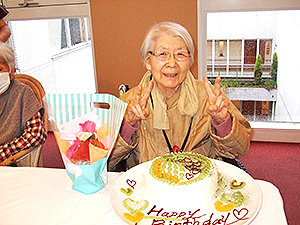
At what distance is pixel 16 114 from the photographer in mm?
1894

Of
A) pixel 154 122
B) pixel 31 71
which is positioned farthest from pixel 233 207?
pixel 31 71

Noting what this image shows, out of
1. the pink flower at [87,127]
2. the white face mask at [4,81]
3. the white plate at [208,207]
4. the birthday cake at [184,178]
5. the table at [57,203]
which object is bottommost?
the table at [57,203]

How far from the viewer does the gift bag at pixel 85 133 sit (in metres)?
1.12

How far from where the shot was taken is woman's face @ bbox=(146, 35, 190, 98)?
167cm

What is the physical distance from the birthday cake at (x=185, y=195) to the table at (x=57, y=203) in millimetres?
64

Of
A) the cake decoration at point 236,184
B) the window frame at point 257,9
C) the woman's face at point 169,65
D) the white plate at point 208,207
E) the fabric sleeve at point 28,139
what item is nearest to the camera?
the white plate at point 208,207

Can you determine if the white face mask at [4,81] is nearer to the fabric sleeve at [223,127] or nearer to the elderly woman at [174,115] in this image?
the elderly woman at [174,115]

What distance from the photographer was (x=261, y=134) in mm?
3594

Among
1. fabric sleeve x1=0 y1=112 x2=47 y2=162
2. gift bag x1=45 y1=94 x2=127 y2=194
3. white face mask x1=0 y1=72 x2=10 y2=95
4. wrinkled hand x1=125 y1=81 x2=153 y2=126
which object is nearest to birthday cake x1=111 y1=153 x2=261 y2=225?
gift bag x1=45 y1=94 x2=127 y2=194

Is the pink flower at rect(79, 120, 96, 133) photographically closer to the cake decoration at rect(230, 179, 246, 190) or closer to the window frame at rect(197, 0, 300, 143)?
the cake decoration at rect(230, 179, 246, 190)

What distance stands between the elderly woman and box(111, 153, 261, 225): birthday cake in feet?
1.41

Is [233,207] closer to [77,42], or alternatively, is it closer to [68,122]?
[68,122]

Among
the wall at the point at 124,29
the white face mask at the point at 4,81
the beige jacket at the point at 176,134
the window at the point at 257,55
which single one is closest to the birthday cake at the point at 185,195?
the beige jacket at the point at 176,134

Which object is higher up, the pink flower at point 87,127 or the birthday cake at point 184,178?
the pink flower at point 87,127
